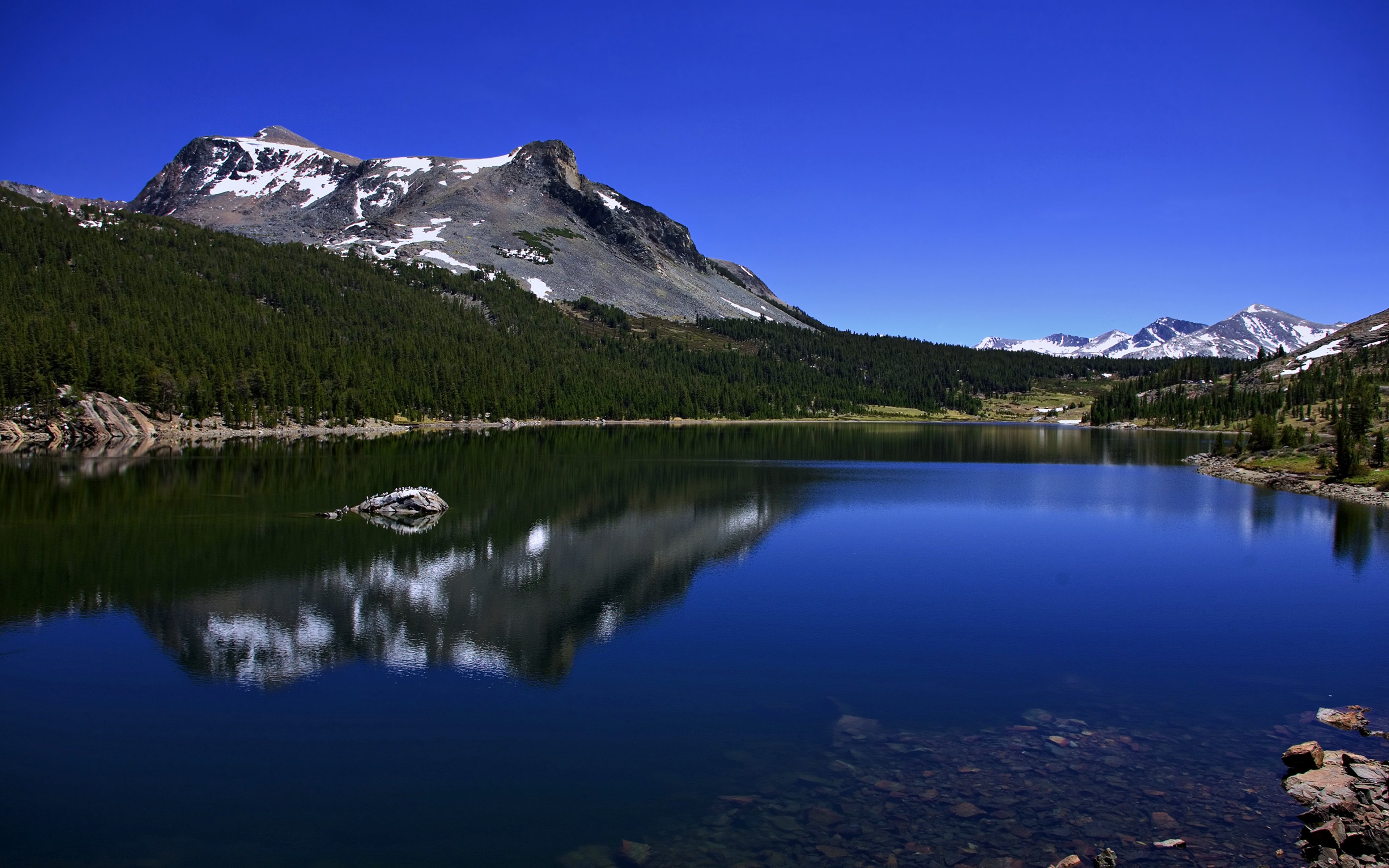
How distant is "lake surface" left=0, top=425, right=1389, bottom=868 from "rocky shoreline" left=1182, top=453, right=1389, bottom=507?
14.5 meters

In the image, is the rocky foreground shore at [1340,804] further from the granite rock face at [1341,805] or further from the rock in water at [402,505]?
the rock in water at [402,505]

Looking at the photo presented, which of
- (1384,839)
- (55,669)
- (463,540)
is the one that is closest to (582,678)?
(55,669)

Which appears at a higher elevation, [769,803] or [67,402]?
[67,402]

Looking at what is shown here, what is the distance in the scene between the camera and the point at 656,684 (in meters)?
17.2

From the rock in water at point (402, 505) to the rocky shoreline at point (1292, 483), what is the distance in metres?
52.3

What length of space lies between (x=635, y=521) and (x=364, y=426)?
8531 centimetres

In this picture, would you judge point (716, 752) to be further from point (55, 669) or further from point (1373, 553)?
point (1373, 553)

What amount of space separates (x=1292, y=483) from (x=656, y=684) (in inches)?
2300

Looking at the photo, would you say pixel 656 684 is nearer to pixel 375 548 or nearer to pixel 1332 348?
pixel 375 548

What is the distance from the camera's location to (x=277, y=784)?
12.6 meters

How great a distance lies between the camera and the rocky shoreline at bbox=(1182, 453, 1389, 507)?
49.5 metres

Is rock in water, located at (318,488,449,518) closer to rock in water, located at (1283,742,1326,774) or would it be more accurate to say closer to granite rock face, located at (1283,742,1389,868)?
rock in water, located at (1283,742,1326,774)

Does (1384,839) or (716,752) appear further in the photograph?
(716,752)

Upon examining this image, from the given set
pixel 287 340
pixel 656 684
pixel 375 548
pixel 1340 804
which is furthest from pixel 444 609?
pixel 287 340
